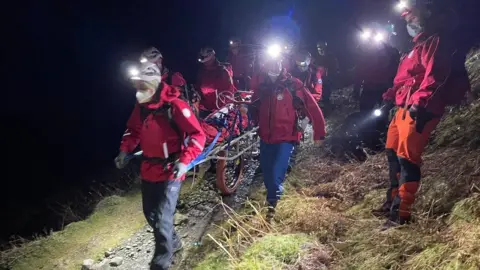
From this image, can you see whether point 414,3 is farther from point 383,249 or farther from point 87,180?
point 87,180

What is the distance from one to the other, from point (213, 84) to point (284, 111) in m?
3.18

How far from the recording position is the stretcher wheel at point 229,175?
6.43 metres

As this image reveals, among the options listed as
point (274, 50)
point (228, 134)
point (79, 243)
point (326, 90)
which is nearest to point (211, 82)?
point (228, 134)

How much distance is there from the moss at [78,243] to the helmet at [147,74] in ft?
9.40

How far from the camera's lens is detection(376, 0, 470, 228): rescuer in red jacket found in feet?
11.2

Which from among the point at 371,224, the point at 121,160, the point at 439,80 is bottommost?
the point at 371,224

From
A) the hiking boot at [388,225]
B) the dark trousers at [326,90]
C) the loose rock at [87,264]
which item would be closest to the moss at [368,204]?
the hiking boot at [388,225]

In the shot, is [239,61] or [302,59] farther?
[239,61]

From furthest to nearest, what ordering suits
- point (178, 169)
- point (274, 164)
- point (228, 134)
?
point (228, 134)
point (274, 164)
point (178, 169)

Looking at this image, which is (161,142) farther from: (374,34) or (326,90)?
(326,90)

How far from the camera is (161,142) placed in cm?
396

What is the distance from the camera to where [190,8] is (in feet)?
140

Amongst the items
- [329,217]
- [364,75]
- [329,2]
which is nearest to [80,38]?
[329,2]

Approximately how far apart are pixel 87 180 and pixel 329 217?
1566 cm
